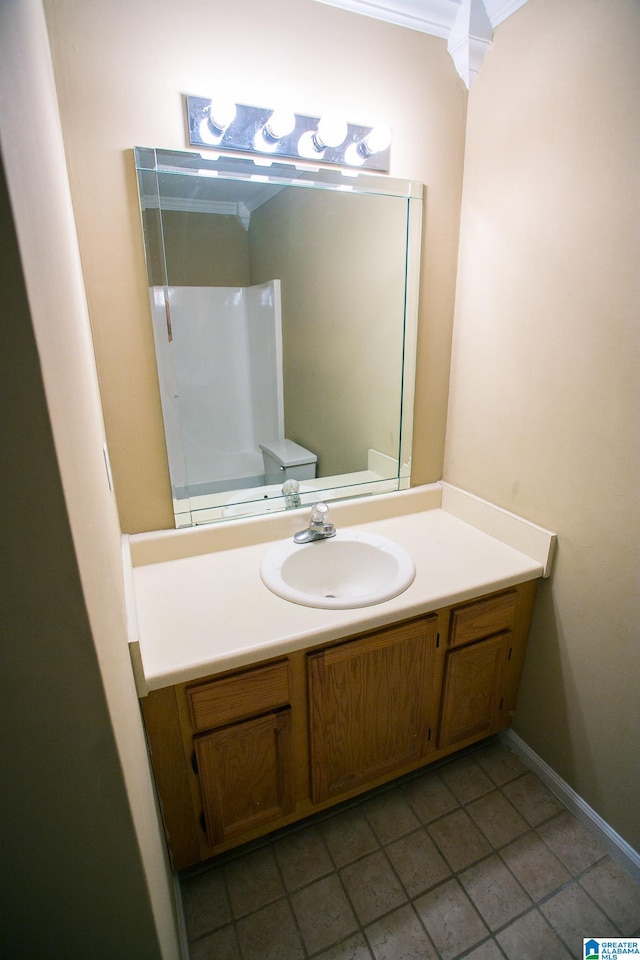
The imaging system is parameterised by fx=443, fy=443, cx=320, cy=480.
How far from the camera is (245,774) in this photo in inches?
45.1

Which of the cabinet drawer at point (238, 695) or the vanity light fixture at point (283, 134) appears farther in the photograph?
the vanity light fixture at point (283, 134)

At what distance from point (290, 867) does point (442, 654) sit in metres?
0.74

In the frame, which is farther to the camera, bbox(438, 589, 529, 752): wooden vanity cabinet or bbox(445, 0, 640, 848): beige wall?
bbox(438, 589, 529, 752): wooden vanity cabinet

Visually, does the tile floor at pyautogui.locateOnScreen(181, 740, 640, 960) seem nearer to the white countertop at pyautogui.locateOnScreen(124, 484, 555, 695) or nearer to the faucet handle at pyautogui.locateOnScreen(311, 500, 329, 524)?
the white countertop at pyautogui.locateOnScreen(124, 484, 555, 695)

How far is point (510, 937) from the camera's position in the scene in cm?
110

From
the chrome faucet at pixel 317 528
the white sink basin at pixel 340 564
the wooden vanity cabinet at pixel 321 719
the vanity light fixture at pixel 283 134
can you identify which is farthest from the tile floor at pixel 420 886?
the vanity light fixture at pixel 283 134

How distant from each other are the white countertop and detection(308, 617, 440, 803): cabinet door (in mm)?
103

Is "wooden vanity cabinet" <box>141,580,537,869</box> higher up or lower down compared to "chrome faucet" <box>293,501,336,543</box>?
lower down

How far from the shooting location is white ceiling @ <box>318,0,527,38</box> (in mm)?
1202

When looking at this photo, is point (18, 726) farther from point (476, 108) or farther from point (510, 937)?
point (476, 108)

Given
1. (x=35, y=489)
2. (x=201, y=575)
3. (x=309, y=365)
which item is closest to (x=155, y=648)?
(x=201, y=575)

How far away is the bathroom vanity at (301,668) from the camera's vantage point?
1040mm

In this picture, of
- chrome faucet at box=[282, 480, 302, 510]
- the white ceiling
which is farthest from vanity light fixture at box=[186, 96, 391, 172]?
chrome faucet at box=[282, 480, 302, 510]

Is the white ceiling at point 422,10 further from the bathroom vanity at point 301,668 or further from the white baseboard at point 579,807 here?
the white baseboard at point 579,807
